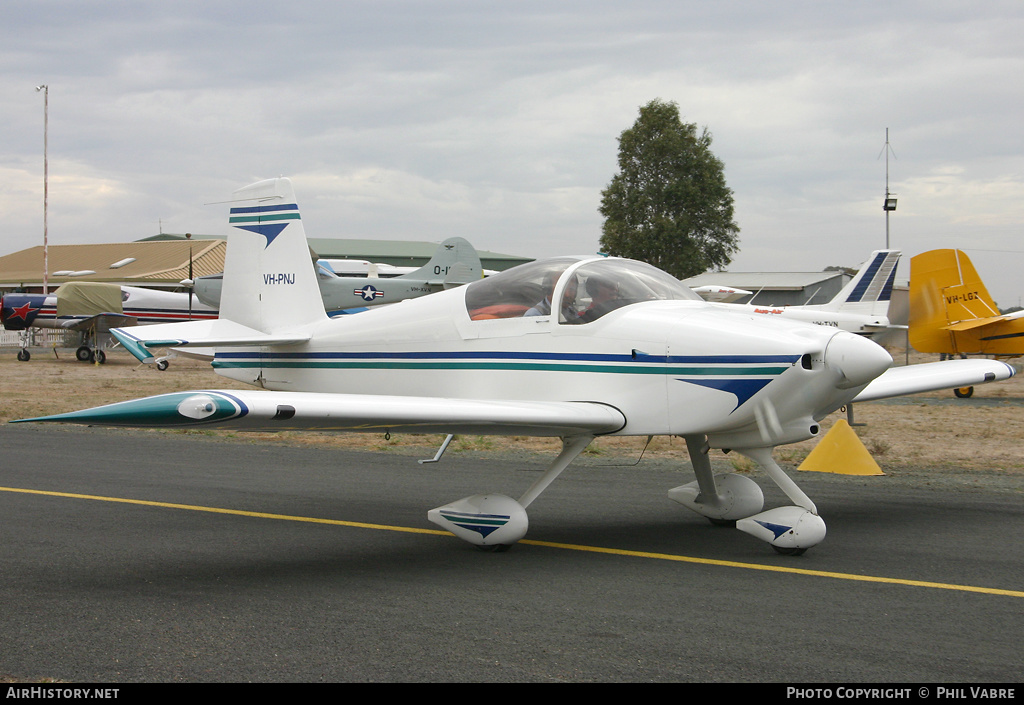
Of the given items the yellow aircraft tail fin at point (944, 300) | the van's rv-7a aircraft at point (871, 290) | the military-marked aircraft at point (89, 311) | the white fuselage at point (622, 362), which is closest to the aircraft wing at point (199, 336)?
the white fuselage at point (622, 362)

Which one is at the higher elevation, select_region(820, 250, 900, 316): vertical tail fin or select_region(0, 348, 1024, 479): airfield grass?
select_region(820, 250, 900, 316): vertical tail fin

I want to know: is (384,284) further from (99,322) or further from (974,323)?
(974,323)

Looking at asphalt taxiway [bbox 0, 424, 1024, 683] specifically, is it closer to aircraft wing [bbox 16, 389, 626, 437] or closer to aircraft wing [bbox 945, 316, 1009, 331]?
aircraft wing [bbox 16, 389, 626, 437]

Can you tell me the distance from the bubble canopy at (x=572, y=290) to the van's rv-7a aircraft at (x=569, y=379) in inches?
0.4

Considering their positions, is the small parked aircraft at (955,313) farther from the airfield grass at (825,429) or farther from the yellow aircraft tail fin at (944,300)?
the airfield grass at (825,429)

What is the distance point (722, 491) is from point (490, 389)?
1975 mm

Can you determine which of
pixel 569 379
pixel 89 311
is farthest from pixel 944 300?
pixel 89 311

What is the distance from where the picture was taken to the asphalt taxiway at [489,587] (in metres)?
3.78

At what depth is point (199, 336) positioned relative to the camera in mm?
8359

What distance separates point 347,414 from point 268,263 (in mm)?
3888

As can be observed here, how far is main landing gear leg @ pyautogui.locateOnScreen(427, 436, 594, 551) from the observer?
5957 mm

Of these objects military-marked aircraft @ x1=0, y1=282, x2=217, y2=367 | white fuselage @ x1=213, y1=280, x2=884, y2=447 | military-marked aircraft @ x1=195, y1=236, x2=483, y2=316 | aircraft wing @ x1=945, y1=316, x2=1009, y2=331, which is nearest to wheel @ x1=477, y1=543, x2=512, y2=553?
white fuselage @ x1=213, y1=280, x2=884, y2=447

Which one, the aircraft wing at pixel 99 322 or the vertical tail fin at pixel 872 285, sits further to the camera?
the aircraft wing at pixel 99 322

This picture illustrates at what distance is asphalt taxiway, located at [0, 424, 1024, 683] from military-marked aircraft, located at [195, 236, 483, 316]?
22.6 m
